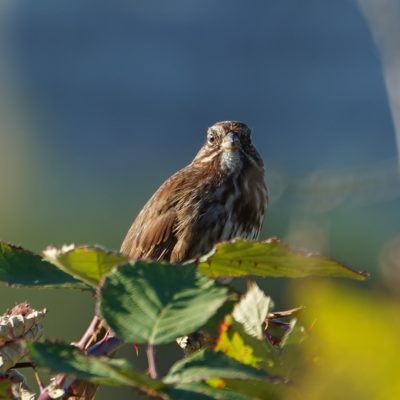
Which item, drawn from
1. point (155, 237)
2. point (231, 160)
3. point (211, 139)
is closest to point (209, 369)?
point (155, 237)

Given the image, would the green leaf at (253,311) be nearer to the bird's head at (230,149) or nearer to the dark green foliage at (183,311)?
the dark green foliage at (183,311)

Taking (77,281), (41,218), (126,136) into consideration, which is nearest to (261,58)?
(126,136)

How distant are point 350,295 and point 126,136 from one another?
87.9 feet

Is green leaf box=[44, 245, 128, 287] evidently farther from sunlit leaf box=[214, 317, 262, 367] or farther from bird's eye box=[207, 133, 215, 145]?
bird's eye box=[207, 133, 215, 145]

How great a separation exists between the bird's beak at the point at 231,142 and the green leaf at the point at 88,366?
11.1ft

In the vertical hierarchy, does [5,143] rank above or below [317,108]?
below

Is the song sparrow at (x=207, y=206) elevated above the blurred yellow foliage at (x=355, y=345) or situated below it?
above

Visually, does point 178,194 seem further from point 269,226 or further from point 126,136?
point 126,136

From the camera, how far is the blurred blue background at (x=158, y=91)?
71.4ft

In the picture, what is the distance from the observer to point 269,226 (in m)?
13.3

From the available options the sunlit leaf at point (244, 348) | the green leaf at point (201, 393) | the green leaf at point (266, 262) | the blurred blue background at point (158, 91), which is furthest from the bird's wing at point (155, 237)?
the blurred blue background at point (158, 91)

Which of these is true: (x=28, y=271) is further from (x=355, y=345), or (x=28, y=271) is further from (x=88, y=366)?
(x=355, y=345)

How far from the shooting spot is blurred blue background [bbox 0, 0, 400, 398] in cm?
2175

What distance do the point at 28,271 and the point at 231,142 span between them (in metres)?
3.26
